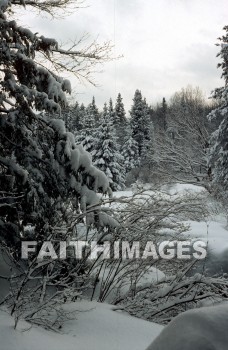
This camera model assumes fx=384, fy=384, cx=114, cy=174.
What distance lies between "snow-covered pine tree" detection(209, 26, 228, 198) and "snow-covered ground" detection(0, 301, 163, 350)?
12.9m

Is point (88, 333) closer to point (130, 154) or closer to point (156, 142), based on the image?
point (156, 142)

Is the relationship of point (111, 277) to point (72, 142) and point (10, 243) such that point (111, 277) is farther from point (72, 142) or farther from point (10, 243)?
point (72, 142)

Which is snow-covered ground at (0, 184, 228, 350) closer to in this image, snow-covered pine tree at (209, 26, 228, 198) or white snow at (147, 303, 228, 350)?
white snow at (147, 303, 228, 350)

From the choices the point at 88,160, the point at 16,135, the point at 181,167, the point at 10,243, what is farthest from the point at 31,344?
the point at 181,167

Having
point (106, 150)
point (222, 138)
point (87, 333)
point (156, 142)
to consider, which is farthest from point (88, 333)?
point (106, 150)

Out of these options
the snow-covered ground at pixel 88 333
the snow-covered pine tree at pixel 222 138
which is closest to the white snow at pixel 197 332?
the snow-covered ground at pixel 88 333

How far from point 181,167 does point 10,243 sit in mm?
21435

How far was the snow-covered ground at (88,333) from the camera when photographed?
341 centimetres

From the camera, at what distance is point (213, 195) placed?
18000 millimetres

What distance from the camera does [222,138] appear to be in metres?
16.7

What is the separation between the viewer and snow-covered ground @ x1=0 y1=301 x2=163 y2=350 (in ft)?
11.2

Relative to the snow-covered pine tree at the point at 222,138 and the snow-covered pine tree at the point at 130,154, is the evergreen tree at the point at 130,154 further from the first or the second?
the snow-covered pine tree at the point at 222,138

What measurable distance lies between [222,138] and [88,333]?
14.0 meters

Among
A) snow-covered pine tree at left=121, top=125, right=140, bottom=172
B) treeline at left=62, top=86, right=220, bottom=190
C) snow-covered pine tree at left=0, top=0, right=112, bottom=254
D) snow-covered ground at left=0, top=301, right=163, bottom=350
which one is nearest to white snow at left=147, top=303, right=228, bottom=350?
snow-covered ground at left=0, top=301, right=163, bottom=350
